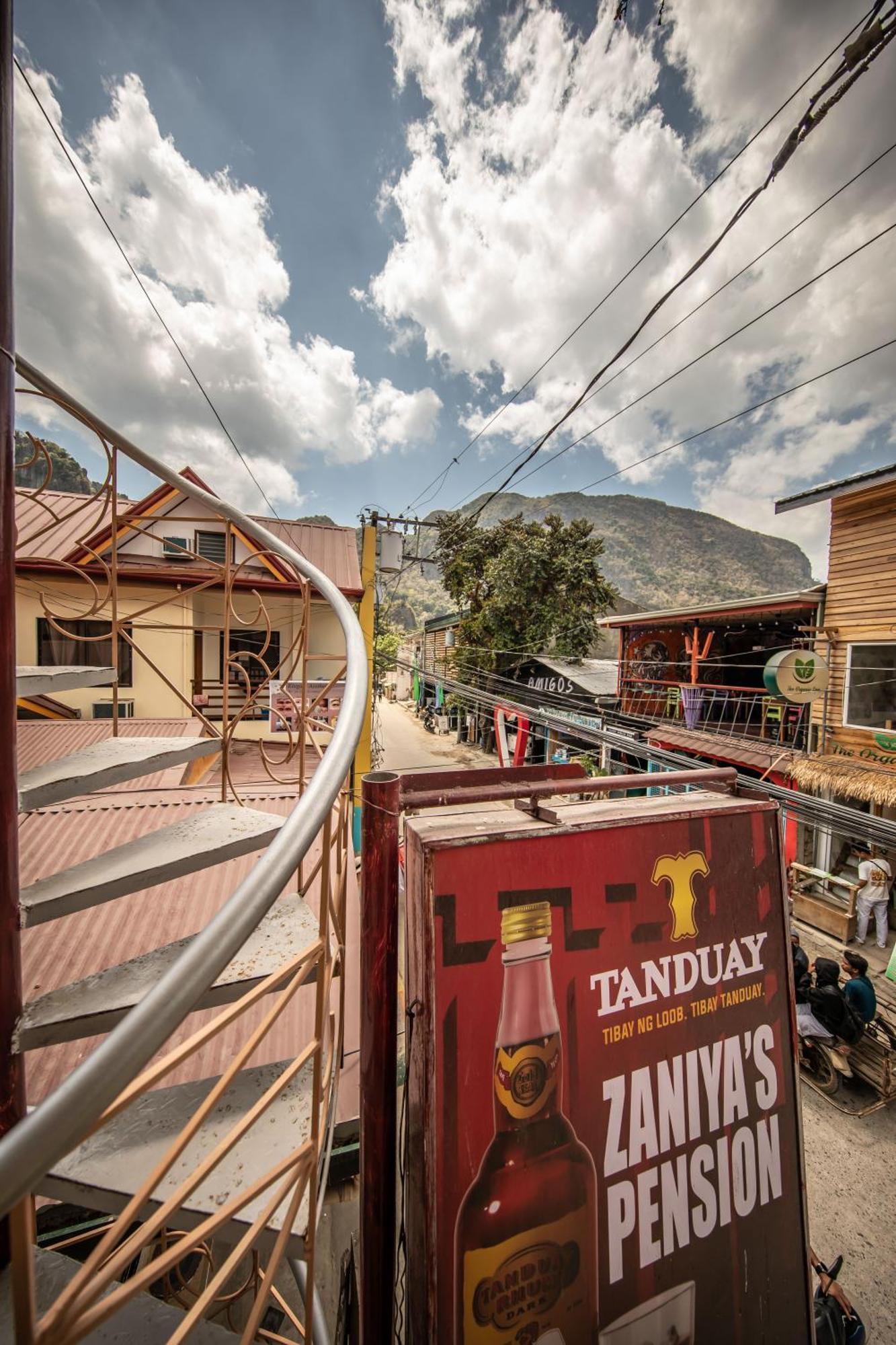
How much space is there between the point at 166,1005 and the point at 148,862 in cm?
103

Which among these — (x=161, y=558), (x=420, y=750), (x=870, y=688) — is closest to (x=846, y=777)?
(x=870, y=688)

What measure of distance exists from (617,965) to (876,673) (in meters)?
10.6

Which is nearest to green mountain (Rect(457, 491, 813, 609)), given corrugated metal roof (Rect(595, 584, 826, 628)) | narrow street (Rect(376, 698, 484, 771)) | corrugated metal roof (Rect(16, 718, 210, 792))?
narrow street (Rect(376, 698, 484, 771))

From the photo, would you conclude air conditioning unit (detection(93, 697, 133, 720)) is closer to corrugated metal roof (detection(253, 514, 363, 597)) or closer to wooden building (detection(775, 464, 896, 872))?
corrugated metal roof (detection(253, 514, 363, 597))

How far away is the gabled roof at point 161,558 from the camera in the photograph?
968cm

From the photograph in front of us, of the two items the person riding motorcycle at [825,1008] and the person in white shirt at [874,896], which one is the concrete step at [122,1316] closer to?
the person riding motorcycle at [825,1008]

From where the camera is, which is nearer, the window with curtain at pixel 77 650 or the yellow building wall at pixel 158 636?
the yellow building wall at pixel 158 636

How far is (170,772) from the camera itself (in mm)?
5508

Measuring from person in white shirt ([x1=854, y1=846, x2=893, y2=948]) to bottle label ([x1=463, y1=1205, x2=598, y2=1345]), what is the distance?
9.78 meters

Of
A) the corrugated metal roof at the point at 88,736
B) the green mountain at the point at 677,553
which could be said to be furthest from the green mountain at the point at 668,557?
the corrugated metal roof at the point at 88,736

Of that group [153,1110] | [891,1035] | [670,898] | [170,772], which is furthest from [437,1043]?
[891,1035]

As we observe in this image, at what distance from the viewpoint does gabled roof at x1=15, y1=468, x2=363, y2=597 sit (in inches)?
381

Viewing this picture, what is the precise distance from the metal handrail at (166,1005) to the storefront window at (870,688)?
11107 millimetres

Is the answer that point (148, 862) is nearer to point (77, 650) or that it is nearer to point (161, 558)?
point (161, 558)
